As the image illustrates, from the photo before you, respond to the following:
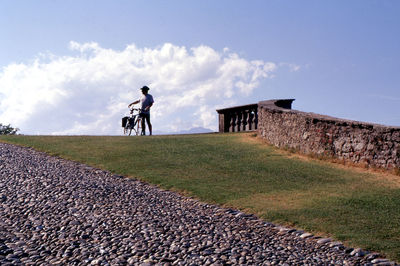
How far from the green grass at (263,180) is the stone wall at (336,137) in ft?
1.90

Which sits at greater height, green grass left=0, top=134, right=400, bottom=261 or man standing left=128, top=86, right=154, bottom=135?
man standing left=128, top=86, right=154, bottom=135

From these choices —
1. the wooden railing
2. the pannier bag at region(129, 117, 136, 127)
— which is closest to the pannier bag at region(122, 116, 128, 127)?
the pannier bag at region(129, 117, 136, 127)

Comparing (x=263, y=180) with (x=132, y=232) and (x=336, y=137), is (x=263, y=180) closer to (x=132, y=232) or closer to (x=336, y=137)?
(x=336, y=137)

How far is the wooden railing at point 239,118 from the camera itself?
25.2m

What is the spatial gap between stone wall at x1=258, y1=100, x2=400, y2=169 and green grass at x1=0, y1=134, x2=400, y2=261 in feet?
1.90

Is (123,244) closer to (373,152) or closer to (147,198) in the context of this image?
(147,198)

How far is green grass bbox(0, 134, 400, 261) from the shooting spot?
30.1ft

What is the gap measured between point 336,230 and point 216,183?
13.8ft

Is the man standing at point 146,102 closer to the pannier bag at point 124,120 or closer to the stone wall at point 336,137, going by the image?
the pannier bag at point 124,120

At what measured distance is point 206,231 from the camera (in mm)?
8414

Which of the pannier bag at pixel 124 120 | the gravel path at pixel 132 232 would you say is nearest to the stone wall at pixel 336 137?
the gravel path at pixel 132 232

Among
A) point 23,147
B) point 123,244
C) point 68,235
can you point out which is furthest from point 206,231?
point 23,147

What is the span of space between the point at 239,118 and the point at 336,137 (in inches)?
441

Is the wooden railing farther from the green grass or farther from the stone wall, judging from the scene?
the stone wall
